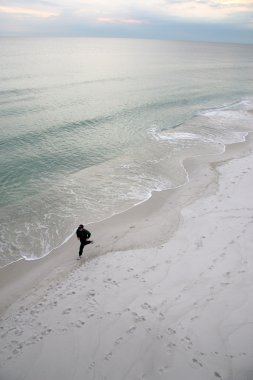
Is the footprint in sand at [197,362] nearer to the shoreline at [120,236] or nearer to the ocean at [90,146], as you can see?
the shoreline at [120,236]

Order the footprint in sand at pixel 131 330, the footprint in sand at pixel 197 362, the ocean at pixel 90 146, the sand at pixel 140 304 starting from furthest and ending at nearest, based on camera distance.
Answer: the ocean at pixel 90 146
the footprint in sand at pixel 131 330
the sand at pixel 140 304
the footprint in sand at pixel 197 362

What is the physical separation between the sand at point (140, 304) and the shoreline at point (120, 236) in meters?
0.06

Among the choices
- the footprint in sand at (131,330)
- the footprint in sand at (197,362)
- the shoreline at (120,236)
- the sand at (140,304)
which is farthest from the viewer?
the shoreline at (120,236)

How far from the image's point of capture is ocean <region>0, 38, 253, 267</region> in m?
16.1

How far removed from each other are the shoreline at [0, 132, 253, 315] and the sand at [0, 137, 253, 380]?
0.20 ft

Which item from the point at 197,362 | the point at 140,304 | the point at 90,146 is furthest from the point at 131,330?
the point at 90,146

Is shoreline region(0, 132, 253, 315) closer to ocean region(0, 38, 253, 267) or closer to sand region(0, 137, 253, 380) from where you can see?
sand region(0, 137, 253, 380)

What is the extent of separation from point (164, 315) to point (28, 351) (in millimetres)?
4063

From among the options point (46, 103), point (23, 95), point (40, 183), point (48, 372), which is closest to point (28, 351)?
point (48, 372)

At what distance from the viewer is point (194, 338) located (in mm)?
8031

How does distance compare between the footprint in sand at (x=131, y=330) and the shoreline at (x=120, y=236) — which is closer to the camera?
the footprint in sand at (x=131, y=330)

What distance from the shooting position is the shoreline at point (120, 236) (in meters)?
11.6

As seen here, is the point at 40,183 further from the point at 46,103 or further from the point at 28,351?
the point at 46,103

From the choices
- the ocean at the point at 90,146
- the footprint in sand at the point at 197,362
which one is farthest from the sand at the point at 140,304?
the ocean at the point at 90,146
